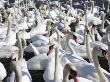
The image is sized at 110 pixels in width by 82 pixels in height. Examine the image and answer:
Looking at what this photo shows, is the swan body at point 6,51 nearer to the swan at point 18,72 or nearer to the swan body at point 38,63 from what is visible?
the swan at point 18,72

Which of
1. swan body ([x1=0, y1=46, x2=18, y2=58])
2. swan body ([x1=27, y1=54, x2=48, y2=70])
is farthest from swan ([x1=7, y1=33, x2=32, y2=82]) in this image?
swan body ([x1=0, y1=46, x2=18, y2=58])

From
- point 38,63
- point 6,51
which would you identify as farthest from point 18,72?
point 6,51

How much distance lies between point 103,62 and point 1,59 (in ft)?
11.5

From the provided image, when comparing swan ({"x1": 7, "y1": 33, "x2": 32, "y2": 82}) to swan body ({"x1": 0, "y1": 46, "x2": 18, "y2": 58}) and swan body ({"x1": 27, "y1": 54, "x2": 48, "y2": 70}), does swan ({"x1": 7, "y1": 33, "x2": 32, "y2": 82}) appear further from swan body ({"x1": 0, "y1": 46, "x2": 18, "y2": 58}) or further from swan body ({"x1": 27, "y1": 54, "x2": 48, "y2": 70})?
swan body ({"x1": 0, "y1": 46, "x2": 18, "y2": 58})

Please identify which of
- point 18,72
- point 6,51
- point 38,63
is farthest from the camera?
point 6,51

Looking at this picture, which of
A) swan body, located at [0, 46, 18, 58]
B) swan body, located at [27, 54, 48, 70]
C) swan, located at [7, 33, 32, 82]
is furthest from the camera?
swan body, located at [0, 46, 18, 58]

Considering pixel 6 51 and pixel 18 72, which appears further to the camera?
pixel 6 51

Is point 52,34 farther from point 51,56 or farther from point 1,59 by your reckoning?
point 51,56

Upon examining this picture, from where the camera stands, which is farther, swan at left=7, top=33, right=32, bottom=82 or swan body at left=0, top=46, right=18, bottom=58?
swan body at left=0, top=46, right=18, bottom=58

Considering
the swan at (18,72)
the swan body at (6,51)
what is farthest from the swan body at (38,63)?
the swan body at (6,51)

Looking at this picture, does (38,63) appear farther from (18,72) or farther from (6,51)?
(18,72)

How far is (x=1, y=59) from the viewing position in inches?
557

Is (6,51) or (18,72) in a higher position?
(18,72)

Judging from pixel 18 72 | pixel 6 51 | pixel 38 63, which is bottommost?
pixel 6 51
